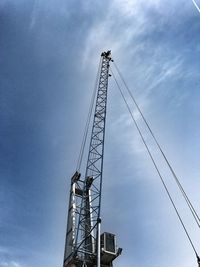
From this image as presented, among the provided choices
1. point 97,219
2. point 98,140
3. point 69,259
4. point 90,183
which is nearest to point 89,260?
point 69,259

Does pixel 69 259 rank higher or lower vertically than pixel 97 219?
lower

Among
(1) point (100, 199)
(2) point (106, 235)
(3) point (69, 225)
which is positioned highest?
(1) point (100, 199)

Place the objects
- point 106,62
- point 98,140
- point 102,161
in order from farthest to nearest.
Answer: point 106,62 → point 98,140 → point 102,161

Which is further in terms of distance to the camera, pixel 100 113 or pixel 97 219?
pixel 100 113

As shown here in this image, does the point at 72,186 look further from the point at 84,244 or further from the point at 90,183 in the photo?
the point at 84,244

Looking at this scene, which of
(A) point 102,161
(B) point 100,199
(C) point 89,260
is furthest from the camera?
(A) point 102,161

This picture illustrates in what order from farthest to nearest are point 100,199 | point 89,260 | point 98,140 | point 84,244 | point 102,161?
point 98,140 → point 102,161 → point 100,199 → point 84,244 → point 89,260

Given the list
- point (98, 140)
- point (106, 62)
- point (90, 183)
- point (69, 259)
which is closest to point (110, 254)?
point (69, 259)

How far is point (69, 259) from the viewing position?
118 feet

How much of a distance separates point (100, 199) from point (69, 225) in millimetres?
5535

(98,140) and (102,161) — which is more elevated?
(98,140)

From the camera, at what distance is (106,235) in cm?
3675

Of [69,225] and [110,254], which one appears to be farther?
→ [69,225]

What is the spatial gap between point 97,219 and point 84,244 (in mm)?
3910
